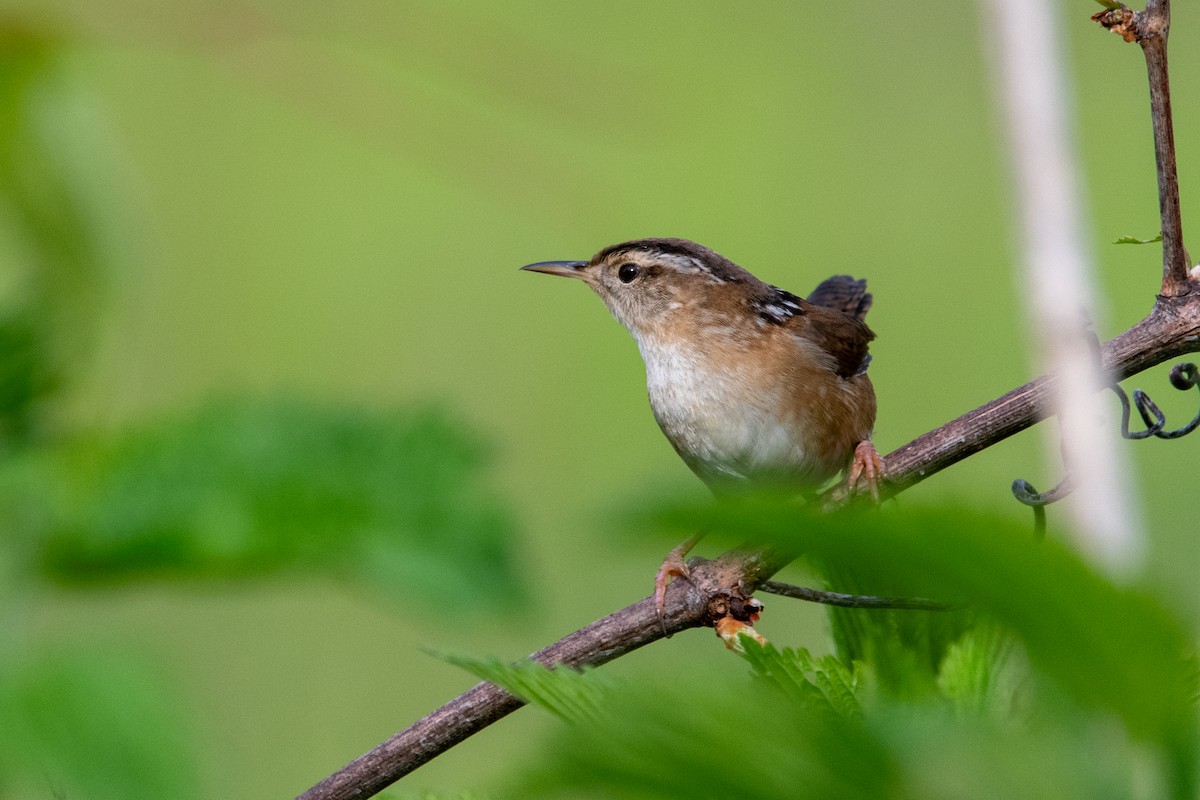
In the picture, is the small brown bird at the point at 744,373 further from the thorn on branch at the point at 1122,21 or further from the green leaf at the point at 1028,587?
the green leaf at the point at 1028,587

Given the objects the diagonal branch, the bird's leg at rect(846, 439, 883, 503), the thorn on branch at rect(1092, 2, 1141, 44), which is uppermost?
the thorn on branch at rect(1092, 2, 1141, 44)

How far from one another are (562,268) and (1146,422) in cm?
205

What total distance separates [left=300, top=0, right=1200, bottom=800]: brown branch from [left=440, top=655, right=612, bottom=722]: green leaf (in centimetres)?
51

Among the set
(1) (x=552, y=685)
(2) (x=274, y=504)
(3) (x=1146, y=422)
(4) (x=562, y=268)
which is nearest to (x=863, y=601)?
(1) (x=552, y=685)

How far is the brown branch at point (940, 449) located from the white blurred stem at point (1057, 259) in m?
0.06

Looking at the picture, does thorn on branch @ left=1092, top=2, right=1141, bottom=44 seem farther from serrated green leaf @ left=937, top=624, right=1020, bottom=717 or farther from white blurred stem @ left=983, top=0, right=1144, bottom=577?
serrated green leaf @ left=937, top=624, right=1020, bottom=717

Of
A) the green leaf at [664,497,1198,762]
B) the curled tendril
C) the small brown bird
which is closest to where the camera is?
the green leaf at [664,497,1198,762]

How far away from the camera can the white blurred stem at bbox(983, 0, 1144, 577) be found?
118cm

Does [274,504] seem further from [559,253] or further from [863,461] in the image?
[559,253]

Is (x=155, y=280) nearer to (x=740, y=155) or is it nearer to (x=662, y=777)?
(x=740, y=155)

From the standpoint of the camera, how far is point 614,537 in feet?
1.63

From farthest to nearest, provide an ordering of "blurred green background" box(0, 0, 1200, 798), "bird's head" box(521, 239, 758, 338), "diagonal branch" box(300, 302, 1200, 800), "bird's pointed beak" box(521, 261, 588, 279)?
"blurred green background" box(0, 0, 1200, 798)
"bird's pointed beak" box(521, 261, 588, 279)
"bird's head" box(521, 239, 758, 338)
"diagonal branch" box(300, 302, 1200, 800)

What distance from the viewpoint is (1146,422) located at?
1.86 metres

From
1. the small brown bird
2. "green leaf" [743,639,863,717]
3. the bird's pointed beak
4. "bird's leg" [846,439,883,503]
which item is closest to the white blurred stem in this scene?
"green leaf" [743,639,863,717]
